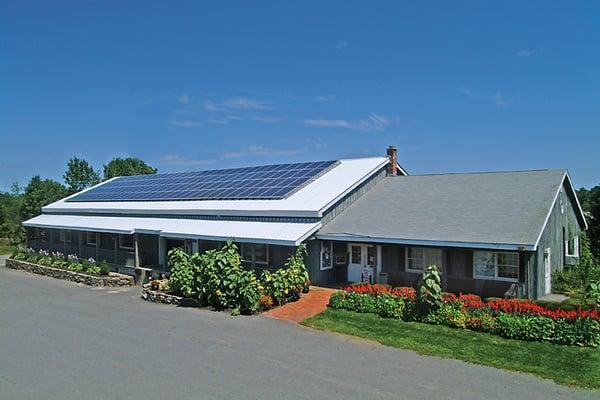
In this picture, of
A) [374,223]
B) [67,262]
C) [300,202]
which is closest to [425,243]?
[374,223]

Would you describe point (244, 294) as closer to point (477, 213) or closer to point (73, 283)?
point (477, 213)

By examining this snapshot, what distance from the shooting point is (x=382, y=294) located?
56.3ft

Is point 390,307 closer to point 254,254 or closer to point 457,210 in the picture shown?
point 457,210

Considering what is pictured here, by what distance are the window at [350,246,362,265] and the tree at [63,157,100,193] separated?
48.5 meters

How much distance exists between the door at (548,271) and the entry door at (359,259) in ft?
22.2

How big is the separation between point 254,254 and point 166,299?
5055 mm

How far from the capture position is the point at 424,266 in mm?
20406

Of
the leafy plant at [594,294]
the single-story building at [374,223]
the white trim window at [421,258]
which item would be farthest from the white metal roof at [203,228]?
the leafy plant at [594,294]

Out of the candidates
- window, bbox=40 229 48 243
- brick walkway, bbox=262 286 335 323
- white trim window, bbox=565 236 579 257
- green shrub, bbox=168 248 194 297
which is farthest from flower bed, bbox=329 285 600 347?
window, bbox=40 229 48 243

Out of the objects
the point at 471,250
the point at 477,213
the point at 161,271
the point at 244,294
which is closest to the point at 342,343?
the point at 244,294

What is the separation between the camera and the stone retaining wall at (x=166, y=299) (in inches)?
752

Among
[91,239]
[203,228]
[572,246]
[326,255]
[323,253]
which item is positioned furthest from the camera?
[91,239]

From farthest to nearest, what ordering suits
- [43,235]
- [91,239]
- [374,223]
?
[43,235]
[91,239]
[374,223]

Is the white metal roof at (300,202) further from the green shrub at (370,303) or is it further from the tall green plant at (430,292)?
the tall green plant at (430,292)
